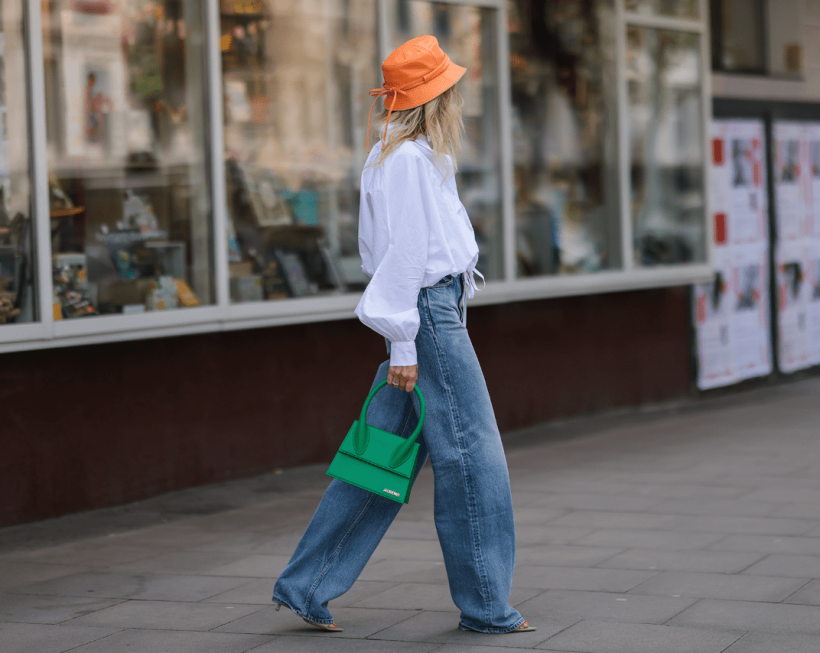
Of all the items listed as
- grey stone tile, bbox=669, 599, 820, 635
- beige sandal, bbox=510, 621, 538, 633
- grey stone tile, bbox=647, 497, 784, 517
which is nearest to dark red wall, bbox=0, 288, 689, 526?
grey stone tile, bbox=647, 497, 784, 517

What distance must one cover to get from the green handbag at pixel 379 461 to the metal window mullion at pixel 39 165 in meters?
2.25

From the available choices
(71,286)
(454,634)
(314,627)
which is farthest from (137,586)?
(71,286)

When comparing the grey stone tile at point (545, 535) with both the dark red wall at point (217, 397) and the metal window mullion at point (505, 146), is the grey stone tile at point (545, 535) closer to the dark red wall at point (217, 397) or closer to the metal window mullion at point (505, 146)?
the dark red wall at point (217, 397)

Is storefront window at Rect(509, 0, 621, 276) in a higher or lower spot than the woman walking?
higher

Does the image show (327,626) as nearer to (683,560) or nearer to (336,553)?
(336,553)

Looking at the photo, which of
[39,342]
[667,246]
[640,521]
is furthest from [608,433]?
[39,342]

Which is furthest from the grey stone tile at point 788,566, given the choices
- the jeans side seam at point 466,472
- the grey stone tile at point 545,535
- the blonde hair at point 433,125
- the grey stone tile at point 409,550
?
the blonde hair at point 433,125

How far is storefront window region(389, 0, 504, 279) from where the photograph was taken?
26.9ft

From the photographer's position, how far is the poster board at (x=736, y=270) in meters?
10.4

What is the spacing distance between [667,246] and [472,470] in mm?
6057

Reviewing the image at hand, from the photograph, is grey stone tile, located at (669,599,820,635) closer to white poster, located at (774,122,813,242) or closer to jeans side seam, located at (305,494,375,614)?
jeans side seam, located at (305,494,375,614)

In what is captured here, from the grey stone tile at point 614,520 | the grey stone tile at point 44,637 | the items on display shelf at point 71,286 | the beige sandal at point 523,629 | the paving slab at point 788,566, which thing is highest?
the items on display shelf at point 71,286

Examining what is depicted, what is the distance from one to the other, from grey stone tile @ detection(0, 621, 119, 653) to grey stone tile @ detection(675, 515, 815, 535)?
8.49ft

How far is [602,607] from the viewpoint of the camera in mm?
4438
